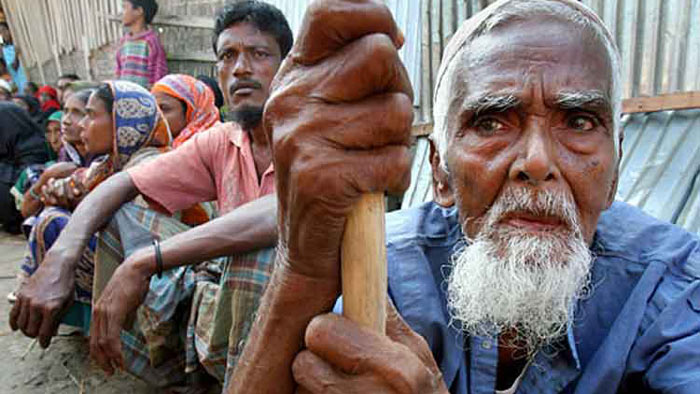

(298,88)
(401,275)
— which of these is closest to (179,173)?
(401,275)

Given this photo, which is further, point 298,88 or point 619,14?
point 619,14

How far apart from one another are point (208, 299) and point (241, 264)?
32 cm

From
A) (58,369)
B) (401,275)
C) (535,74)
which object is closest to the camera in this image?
(535,74)

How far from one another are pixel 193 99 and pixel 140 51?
9.14ft

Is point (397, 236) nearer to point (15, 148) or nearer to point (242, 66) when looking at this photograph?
point (242, 66)

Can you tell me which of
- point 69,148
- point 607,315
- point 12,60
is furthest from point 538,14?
point 12,60

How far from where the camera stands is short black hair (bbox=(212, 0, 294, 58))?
3070mm

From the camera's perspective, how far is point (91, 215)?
9.02 feet

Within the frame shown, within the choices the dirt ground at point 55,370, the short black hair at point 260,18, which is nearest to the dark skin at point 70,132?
the dirt ground at point 55,370

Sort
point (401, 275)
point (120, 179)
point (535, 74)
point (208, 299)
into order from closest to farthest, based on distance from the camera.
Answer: point (535, 74) → point (401, 275) → point (208, 299) → point (120, 179)

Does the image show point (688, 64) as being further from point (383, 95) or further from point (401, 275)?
point (383, 95)

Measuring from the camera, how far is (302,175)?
83cm

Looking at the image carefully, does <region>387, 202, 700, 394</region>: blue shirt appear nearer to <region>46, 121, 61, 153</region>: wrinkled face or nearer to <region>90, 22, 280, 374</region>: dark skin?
<region>90, 22, 280, 374</region>: dark skin

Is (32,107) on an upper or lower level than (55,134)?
upper
